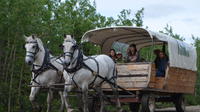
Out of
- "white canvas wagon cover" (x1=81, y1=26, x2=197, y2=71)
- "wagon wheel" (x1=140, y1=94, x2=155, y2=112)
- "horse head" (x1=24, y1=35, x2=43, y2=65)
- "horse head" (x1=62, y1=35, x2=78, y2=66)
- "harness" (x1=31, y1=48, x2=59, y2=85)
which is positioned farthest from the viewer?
"white canvas wagon cover" (x1=81, y1=26, x2=197, y2=71)

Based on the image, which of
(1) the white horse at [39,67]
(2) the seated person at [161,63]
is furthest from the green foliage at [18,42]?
(2) the seated person at [161,63]

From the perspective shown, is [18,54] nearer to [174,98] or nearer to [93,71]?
[93,71]

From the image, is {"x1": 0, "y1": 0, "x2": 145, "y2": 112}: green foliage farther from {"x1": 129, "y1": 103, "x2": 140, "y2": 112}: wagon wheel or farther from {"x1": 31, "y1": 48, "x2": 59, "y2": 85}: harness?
{"x1": 129, "y1": 103, "x2": 140, "y2": 112}: wagon wheel

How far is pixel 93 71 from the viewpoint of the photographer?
33.9ft

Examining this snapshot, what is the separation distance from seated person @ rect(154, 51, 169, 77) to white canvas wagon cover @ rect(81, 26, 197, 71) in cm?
37

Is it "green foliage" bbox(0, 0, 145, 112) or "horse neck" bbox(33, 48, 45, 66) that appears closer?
"horse neck" bbox(33, 48, 45, 66)

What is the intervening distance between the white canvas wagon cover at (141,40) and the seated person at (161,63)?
1.22 ft

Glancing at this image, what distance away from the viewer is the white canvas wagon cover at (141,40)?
12.2m

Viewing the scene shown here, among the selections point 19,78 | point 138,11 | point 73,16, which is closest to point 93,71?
point 19,78

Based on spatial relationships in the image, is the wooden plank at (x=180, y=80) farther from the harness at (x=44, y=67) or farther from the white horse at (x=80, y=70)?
the harness at (x=44, y=67)

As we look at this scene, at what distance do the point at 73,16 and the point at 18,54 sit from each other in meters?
10.4

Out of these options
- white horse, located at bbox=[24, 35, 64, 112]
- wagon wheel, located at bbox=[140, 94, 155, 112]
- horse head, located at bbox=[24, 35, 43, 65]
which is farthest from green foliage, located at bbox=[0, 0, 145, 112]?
wagon wheel, located at bbox=[140, 94, 155, 112]

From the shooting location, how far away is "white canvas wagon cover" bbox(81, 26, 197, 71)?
1225 cm

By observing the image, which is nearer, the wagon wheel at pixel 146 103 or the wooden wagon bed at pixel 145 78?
the wagon wheel at pixel 146 103
